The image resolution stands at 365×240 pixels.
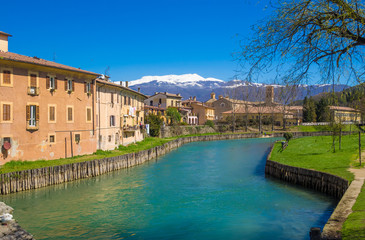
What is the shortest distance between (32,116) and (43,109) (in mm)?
1373

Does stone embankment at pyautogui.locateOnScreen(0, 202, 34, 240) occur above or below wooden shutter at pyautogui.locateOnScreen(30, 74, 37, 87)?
below

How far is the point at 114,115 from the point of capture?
153 feet

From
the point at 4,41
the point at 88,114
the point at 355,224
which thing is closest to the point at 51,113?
the point at 88,114

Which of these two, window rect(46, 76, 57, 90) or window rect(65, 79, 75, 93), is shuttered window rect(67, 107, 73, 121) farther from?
window rect(46, 76, 57, 90)

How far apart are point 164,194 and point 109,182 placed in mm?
6793

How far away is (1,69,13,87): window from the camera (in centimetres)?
2901

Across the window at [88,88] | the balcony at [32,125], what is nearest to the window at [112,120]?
Result: the window at [88,88]

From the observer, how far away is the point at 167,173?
36.0 metres

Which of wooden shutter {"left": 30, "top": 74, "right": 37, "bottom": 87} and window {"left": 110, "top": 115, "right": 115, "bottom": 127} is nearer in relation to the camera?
wooden shutter {"left": 30, "top": 74, "right": 37, "bottom": 87}

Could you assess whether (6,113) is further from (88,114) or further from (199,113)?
(199,113)

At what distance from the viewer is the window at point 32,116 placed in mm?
30578

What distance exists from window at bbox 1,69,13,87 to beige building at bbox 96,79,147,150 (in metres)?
12.8

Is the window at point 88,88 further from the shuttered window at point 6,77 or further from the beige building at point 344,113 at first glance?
the beige building at point 344,113

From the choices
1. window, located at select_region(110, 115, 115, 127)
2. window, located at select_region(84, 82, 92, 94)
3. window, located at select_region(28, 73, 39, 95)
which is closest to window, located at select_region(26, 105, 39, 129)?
window, located at select_region(28, 73, 39, 95)
